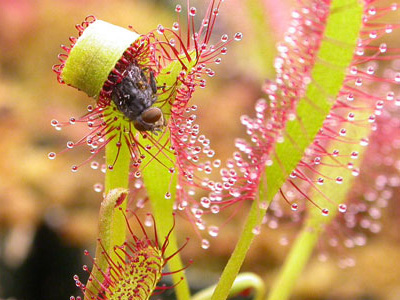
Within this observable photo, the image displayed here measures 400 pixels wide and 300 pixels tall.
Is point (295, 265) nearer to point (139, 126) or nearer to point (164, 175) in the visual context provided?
point (164, 175)

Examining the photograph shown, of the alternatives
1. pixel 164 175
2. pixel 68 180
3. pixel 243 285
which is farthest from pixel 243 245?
pixel 68 180

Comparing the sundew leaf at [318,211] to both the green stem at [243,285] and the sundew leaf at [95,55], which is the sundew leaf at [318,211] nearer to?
the green stem at [243,285]

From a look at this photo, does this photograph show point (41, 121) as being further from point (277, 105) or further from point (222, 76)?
point (277, 105)

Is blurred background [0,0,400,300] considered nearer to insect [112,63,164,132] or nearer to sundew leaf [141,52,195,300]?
sundew leaf [141,52,195,300]

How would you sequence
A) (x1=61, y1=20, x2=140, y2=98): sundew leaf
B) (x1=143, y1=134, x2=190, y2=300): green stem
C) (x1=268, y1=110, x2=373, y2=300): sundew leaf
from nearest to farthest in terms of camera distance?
1. (x1=61, y1=20, x2=140, y2=98): sundew leaf
2. (x1=143, y1=134, x2=190, y2=300): green stem
3. (x1=268, y1=110, x2=373, y2=300): sundew leaf

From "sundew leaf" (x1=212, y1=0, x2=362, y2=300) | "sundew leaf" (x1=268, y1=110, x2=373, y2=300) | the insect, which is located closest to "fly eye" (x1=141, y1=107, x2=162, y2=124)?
the insect

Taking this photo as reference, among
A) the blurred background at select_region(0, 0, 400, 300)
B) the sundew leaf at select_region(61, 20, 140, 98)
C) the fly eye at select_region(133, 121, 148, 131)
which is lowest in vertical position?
the blurred background at select_region(0, 0, 400, 300)

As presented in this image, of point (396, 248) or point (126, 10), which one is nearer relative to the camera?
point (396, 248)

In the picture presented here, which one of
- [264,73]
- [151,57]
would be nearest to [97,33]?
[151,57]
